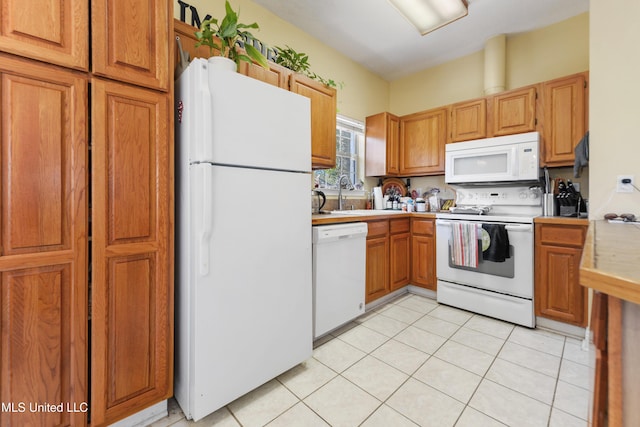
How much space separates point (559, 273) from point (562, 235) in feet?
1.02

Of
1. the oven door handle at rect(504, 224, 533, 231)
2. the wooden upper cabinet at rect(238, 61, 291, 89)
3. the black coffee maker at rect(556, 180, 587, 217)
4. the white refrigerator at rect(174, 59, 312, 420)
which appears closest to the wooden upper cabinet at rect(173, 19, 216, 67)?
the wooden upper cabinet at rect(238, 61, 291, 89)

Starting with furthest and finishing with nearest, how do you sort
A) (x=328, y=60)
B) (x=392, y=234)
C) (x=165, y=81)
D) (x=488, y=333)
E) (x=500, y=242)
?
(x=328, y=60), (x=392, y=234), (x=500, y=242), (x=488, y=333), (x=165, y=81)

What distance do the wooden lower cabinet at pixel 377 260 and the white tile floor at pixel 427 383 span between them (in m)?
0.41

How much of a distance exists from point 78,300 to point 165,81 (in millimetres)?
1047

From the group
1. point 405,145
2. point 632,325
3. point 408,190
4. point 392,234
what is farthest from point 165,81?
point 408,190

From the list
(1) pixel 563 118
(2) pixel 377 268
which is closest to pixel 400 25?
(1) pixel 563 118

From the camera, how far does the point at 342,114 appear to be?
3338 millimetres

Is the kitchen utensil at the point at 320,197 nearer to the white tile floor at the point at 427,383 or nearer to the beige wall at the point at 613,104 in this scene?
the white tile floor at the point at 427,383

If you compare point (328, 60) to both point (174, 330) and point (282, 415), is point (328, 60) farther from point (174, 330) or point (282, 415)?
point (282, 415)

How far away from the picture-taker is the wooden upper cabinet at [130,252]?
1133 millimetres

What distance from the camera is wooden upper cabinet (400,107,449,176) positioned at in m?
A: 3.19

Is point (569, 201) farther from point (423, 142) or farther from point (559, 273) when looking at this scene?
point (423, 142)

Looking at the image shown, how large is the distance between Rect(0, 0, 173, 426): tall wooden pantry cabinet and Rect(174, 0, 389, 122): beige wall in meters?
1.16

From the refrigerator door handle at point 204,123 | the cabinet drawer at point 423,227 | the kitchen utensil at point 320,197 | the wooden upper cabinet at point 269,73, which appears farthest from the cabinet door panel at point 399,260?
the refrigerator door handle at point 204,123
